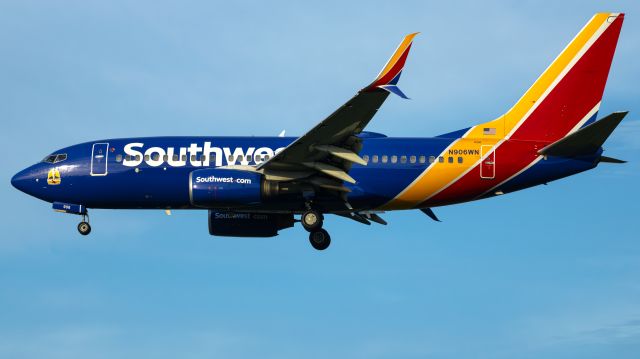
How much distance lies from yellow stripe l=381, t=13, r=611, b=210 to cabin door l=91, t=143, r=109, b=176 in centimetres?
1227

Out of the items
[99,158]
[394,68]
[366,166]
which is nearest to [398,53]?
[394,68]

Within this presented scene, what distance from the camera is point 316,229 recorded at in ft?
168

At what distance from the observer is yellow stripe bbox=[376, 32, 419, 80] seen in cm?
4288

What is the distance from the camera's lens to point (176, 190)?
167ft

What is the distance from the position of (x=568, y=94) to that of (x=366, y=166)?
9.33m

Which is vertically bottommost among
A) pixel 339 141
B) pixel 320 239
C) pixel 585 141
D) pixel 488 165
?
pixel 320 239

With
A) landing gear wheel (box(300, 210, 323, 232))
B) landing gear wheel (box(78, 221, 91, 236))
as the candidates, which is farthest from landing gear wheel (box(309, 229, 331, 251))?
landing gear wheel (box(78, 221, 91, 236))

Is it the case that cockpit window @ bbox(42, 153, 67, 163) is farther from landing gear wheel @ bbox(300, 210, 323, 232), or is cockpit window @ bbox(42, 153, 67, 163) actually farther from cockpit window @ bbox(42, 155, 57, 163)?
landing gear wheel @ bbox(300, 210, 323, 232)

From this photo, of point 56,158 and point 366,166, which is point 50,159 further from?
point 366,166

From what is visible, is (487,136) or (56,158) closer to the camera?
(487,136)

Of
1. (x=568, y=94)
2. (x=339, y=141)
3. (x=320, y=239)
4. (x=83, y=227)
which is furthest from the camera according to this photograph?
(x=83, y=227)

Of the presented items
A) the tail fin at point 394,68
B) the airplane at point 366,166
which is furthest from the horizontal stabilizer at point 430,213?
the tail fin at point 394,68

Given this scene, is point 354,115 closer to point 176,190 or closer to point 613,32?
point 176,190

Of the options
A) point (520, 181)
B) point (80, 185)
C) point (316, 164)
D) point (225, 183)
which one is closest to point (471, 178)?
point (520, 181)
